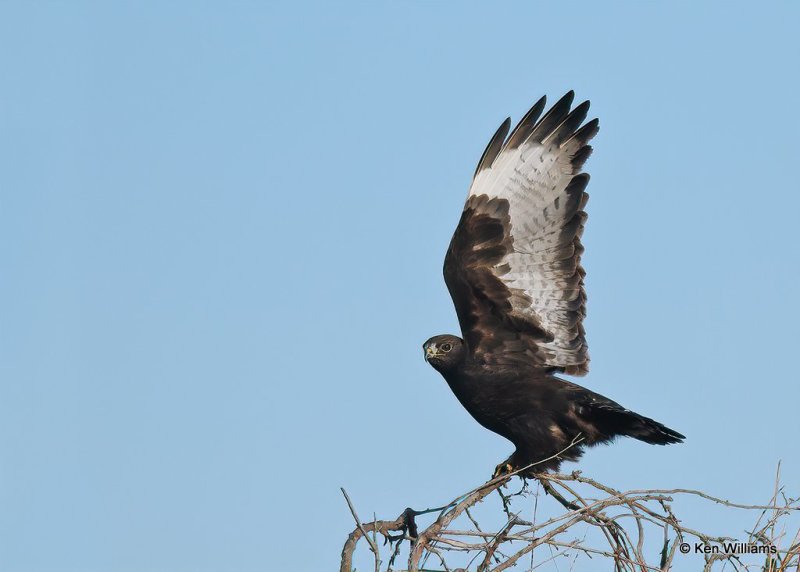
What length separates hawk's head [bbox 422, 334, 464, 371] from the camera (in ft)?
24.5

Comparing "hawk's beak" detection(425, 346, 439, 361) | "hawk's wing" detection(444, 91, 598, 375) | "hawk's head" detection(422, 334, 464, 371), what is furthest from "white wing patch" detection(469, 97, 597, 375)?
"hawk's beak" detection(425, 346, 439, 361)

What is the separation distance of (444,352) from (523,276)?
79 cm

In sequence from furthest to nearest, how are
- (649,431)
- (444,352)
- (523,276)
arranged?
(523,276) < (444,352) < (649,431)

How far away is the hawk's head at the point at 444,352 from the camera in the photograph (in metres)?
7.47

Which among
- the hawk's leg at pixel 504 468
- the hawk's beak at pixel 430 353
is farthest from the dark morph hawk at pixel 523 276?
the hawk's leg at pixel 504 468

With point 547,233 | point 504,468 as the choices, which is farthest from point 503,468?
point 547,233

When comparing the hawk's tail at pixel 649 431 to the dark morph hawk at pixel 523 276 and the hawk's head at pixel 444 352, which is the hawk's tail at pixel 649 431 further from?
the hawk's head at pixel 444 352

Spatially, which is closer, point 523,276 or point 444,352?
point 444,352

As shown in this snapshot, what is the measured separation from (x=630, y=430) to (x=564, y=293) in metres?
1.09

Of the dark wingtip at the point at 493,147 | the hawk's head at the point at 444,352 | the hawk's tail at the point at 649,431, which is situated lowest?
the hawk's tail at the point at 649,431

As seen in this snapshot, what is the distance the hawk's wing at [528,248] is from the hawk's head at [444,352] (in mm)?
135

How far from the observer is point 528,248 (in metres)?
7.74

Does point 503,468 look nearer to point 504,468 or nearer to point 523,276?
point 504,468

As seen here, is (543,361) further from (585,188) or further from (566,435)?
(585,188)
